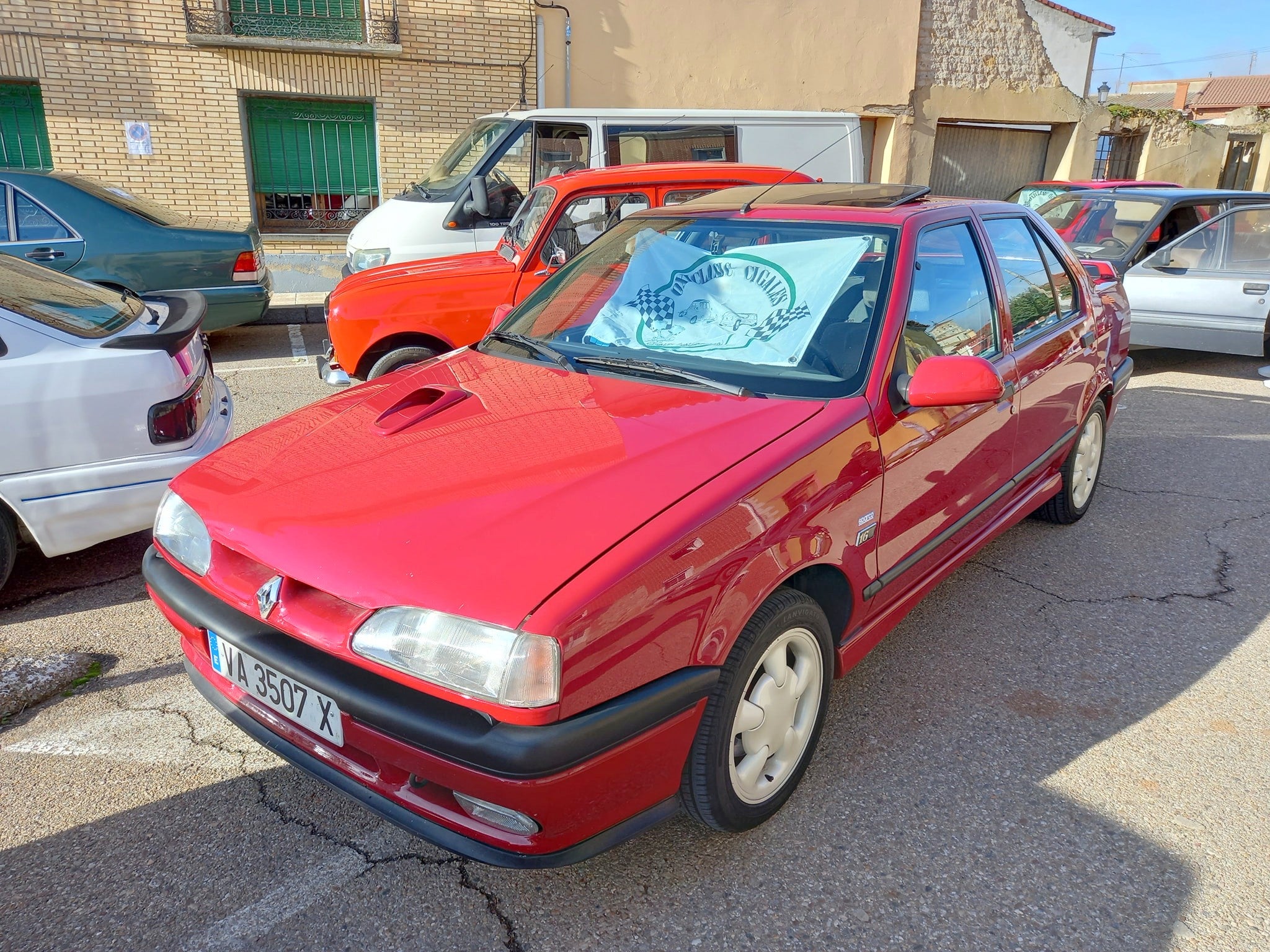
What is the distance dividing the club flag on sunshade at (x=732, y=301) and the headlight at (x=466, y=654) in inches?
52.5

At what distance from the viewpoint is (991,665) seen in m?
3.33

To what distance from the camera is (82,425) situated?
345 centimetres

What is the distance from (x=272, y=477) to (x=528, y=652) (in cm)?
101

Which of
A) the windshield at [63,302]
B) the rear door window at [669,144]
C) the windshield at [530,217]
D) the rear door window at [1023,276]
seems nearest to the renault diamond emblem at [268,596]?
the windshield at [63,302]

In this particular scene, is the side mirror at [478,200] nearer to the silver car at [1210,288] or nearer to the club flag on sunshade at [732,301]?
the club flag on sunshade at [732,301]

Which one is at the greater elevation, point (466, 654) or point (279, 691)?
point (466, 654)

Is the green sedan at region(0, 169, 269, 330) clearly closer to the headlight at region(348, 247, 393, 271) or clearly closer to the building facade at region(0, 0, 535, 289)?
the headlight at region(348, 247, 393, 271)

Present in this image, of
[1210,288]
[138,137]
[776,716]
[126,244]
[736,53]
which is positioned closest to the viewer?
[776,716]

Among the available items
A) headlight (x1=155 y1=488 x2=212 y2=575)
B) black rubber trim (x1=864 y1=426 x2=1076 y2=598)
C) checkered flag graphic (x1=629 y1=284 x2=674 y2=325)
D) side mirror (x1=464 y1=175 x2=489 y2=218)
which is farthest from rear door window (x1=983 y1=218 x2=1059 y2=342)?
side mirror (x1=464 y1=175 x2=489 y2=218)

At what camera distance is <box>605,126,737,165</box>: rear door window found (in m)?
8.26

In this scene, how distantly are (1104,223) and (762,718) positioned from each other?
816cm

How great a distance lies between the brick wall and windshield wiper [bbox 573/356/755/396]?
10.2m

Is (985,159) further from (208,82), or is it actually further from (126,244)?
(126,244)

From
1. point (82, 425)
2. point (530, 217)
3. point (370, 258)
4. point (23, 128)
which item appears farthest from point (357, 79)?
point (82, 425)
